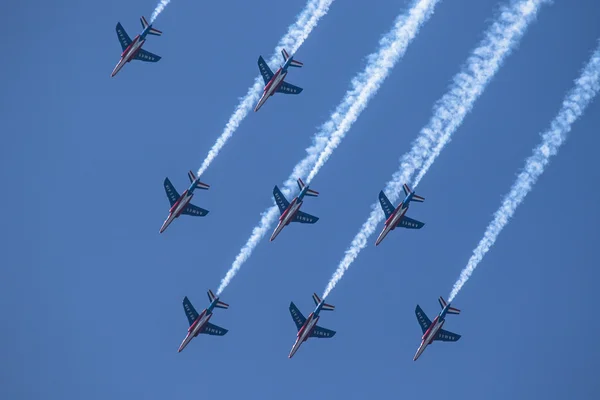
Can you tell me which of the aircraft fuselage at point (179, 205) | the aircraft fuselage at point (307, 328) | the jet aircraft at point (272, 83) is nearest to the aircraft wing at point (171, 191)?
the aircraft fuselage at point (179, 205)

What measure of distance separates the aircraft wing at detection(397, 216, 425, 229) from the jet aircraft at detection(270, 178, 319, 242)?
16.5 ft

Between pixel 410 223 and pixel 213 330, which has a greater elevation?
pixel 410 223

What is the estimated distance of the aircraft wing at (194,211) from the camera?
2891 inches

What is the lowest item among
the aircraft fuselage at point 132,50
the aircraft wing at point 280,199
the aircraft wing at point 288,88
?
Result: the aircraft wing at point 280,199

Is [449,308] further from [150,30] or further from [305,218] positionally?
[150,30]

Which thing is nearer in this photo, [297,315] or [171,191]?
[297,315]

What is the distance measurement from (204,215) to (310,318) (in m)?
9.41

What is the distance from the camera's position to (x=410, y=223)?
7125 centimetres

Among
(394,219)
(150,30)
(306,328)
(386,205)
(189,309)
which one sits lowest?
(189,309)

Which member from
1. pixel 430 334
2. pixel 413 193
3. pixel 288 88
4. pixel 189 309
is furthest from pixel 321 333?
pixel 288 88

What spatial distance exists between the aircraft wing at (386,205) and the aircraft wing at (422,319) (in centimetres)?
589

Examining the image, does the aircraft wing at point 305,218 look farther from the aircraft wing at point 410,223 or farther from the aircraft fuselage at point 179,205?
the aircraft fuselage at point 179,205

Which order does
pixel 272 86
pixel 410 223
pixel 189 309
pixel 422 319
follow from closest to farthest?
pixel 410 223, pixel 422 319, pixel 272 86, pixel 189 309

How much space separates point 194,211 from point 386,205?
11.9 metres
